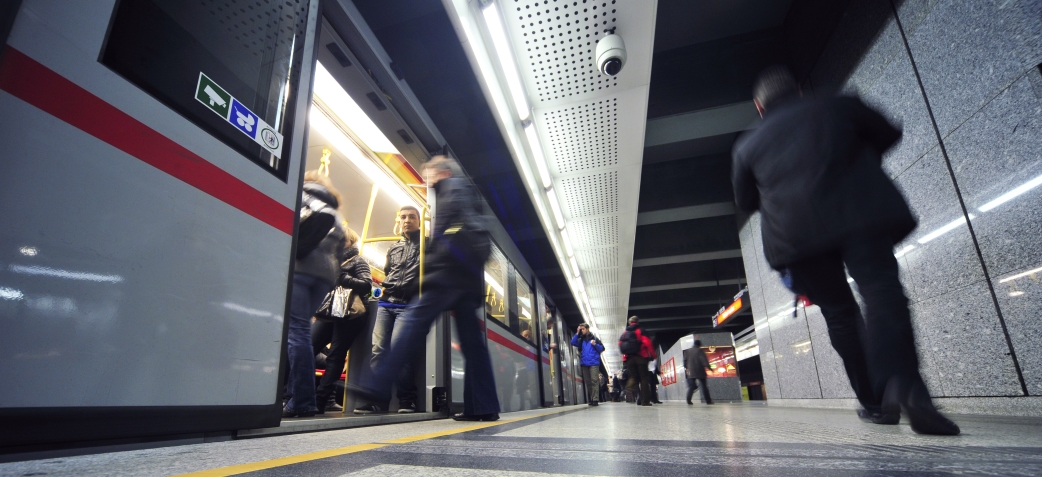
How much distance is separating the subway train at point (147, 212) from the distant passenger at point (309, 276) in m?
0.69

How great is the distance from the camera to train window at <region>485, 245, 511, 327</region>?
5484mm

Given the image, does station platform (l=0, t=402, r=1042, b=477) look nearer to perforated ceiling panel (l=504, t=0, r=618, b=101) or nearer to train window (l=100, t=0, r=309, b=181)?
train window (l=100, t=0, r=309, b=181)

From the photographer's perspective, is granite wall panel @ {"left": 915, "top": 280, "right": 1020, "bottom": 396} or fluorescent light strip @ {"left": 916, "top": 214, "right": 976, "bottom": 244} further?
fluorescent light strip @ {"left": 916, "top": 214, "right": 976, "bottom": 244}

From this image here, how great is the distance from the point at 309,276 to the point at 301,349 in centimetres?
42

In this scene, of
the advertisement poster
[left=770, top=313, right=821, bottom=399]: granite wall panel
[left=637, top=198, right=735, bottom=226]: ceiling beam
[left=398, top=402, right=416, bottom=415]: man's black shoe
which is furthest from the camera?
the advertisement poster

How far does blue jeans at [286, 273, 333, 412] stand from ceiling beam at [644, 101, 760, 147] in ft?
13.1

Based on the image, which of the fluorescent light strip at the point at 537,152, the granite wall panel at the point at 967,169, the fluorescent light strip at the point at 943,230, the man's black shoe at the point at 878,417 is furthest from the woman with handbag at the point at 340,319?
the fluorescent light strip at the point at 943,230

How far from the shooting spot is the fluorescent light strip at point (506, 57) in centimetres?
292

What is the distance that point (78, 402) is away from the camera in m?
1.06

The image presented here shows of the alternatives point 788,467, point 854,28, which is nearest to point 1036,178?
point 854,28

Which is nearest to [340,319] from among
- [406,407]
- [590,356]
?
[406,407]

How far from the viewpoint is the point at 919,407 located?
1.18 metres

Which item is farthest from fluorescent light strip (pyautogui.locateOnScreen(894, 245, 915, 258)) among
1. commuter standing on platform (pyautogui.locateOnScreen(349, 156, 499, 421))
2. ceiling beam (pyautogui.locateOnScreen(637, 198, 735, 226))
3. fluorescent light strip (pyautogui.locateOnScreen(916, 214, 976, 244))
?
ceiling beam (pyautogui.locateOnScreen(637, 198, 735, 226))

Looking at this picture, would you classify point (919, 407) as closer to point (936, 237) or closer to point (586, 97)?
point (936, 237)
